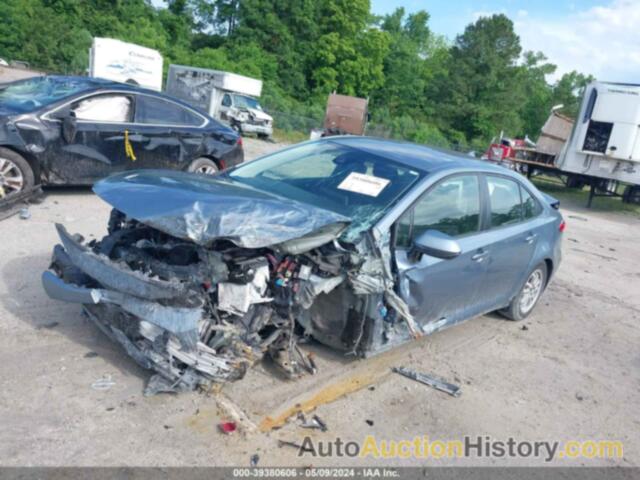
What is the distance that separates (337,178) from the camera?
14.8ft

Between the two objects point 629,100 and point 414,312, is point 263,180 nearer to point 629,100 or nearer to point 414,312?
point 414,312

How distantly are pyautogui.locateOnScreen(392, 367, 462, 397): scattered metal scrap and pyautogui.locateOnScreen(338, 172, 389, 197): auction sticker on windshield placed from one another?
144 cm

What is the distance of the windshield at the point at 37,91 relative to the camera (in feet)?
22.9

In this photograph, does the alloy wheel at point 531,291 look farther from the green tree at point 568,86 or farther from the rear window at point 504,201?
the green tree at point 568,86

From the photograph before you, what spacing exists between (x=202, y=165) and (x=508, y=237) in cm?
511

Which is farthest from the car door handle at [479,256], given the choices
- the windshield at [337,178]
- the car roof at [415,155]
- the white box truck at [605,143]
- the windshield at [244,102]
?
the windshield at [244,102]

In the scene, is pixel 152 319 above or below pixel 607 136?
below

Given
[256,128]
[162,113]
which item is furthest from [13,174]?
[256,128]

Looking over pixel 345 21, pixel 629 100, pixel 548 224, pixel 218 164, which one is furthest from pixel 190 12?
pixel 548 224

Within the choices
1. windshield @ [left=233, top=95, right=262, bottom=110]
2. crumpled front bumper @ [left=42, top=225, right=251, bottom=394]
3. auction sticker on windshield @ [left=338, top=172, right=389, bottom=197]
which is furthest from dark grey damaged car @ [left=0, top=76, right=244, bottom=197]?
windshield @ [left=233, top=95, right=262, bottom=110]

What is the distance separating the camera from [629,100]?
624 inches

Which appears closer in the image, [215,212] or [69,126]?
[215,212]

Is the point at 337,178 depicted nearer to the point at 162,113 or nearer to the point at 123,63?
the point at 162,113

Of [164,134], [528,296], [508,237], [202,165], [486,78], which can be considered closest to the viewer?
[508,237]
